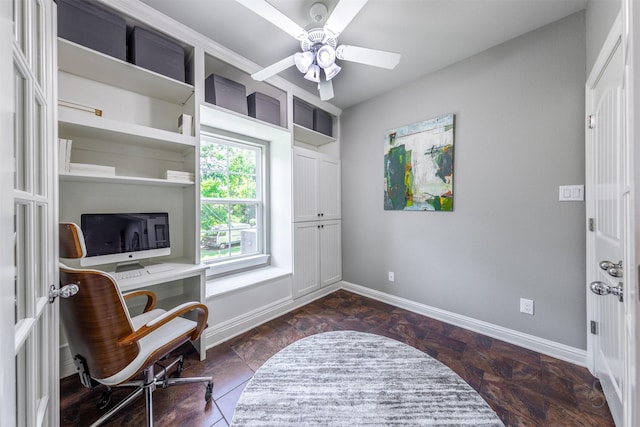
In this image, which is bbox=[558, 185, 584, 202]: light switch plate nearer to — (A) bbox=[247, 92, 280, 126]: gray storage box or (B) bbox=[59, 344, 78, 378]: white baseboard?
(A) bbox=[247, 92, 280, 126]: gray storage box

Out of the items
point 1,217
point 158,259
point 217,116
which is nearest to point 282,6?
point 217,116

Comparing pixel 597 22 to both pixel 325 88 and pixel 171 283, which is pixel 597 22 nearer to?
pixel 325 88

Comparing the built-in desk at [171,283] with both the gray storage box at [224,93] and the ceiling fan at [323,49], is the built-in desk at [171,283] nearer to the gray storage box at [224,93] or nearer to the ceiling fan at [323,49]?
the gray storage box at [224,93]

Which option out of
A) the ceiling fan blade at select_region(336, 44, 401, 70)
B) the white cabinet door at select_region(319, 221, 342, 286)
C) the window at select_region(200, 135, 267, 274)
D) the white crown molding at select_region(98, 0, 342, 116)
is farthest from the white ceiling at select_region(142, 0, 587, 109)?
the white cabinet door at select_region(319, 221, 342, 286)

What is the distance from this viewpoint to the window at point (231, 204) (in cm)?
254

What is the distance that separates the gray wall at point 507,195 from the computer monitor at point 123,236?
7.73ft

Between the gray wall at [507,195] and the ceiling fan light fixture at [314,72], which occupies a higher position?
the ceiling fan light fixture at [314,72]

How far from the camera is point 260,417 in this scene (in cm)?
96

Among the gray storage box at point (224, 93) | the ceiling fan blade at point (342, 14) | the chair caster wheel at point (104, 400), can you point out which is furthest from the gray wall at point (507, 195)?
the chair caster wheel at point (104, 400)

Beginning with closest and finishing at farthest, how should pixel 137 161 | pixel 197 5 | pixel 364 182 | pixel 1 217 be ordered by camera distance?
pixel 1 217 → pixel 197 5 → pixel 137 161 → pixel 364 182

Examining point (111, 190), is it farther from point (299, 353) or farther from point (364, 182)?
point (364, 182)

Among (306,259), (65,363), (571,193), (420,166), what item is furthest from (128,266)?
(571,193)

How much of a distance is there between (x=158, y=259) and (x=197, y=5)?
198 centimetres

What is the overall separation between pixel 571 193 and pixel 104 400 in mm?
3437
